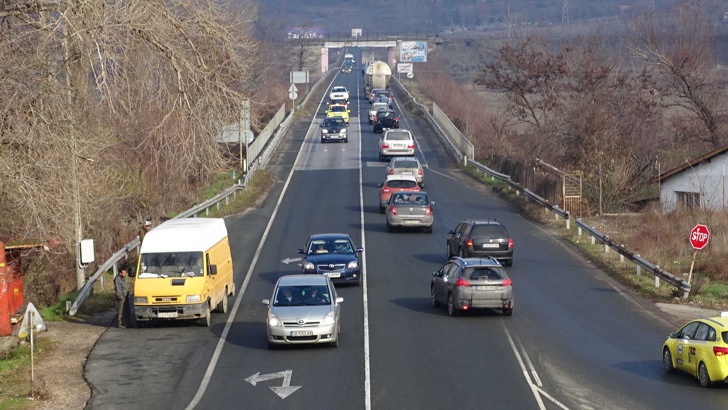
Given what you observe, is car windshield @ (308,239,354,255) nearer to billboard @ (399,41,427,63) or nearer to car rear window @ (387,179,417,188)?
car rear window @ (387,179,417,188)

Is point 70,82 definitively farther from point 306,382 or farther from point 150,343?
point 306,382

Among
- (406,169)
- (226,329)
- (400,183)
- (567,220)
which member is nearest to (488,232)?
(567,220)

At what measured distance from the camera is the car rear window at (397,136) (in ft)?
206

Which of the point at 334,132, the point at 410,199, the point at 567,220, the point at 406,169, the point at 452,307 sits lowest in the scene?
the point at 452,307

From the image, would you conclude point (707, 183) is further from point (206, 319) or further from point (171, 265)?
point (171, 265)

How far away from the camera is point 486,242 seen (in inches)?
1289

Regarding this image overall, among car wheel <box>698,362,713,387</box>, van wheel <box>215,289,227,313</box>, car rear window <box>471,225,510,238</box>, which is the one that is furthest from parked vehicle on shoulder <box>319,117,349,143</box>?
car wheel <box>698,362,713,387</box>

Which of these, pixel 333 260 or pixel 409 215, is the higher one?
pixel 409 215

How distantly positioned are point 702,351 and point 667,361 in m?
1.51

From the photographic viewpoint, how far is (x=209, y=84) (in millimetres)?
19703

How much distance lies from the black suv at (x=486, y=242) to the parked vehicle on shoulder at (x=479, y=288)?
21.9 feet

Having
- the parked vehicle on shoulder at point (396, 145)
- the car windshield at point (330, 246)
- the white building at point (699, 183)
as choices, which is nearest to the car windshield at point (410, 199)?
the car windshield at point (330, 246)

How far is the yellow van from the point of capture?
2462 cm

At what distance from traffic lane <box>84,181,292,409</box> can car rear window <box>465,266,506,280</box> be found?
6199mm
